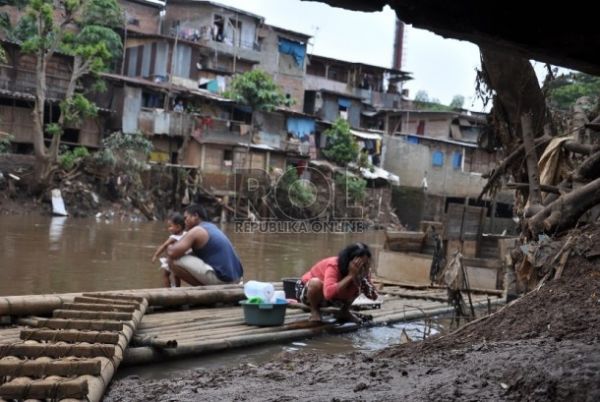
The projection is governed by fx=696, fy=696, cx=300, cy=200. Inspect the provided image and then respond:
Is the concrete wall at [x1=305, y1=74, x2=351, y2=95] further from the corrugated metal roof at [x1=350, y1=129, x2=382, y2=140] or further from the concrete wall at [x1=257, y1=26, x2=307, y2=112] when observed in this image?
the corrugated metal roof at [x1=350, y1=129, x2=382, y2=140]

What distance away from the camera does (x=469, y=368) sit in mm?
3760

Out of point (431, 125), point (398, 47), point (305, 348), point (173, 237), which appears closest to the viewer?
point (305, 348)

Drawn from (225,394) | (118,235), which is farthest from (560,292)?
(118,235)

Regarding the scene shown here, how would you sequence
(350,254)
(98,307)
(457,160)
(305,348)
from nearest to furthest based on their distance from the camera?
(98,307) → (305,348) → (350,254) → (457,160)

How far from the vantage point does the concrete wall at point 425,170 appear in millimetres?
40688

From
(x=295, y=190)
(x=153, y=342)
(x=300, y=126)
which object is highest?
(x=300, y=126)

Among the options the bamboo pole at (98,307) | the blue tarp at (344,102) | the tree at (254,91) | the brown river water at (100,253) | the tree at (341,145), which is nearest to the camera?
the bamboo pole at (98,307)

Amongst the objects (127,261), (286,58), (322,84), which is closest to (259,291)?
(127,261)

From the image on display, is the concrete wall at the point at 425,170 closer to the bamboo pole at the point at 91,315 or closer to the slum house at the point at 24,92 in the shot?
the slum house at the point at 24,92

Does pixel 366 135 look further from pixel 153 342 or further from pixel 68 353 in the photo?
pixel 68 353

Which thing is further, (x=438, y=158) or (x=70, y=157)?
(x=438, y=158)

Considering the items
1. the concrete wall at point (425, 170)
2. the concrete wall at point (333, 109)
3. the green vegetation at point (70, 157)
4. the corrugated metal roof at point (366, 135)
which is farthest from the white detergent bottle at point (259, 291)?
the concrete wall at point (333, 109)

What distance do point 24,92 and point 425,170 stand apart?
22657mm

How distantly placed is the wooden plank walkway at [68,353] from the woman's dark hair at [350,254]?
194 cm
